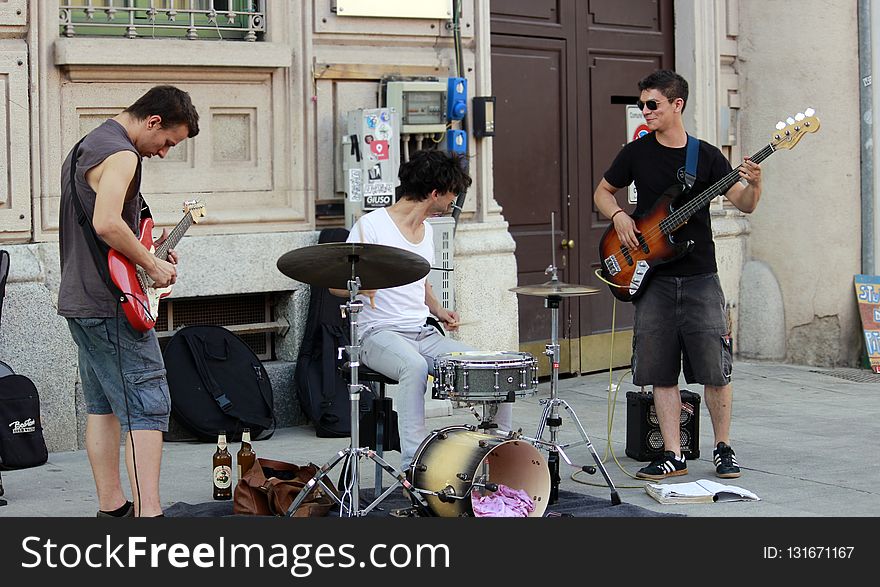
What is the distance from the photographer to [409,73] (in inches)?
347

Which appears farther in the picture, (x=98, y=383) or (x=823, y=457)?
(x=823, y=457)

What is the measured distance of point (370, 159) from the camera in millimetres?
8203

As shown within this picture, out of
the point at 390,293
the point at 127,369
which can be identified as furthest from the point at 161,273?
the point at 390,293

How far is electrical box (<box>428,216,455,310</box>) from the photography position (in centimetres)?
851

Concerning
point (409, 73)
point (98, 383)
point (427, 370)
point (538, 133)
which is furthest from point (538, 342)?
point (98, 383)

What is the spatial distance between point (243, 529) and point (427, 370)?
4.70 ft

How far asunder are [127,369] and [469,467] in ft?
4.73

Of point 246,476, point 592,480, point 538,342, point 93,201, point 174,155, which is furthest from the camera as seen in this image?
point 538,342

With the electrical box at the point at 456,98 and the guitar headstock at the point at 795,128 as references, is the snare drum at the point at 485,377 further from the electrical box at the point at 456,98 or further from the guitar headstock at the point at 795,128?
the electrical box at the point at 456,98

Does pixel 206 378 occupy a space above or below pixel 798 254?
below

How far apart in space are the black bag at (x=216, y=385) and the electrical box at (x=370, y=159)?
1126 millimetres

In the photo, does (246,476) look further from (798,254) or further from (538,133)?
(798,254)

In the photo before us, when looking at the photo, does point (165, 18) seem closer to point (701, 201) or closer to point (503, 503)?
point (701, 201)

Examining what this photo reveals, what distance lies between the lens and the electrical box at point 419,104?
27.8 ft
